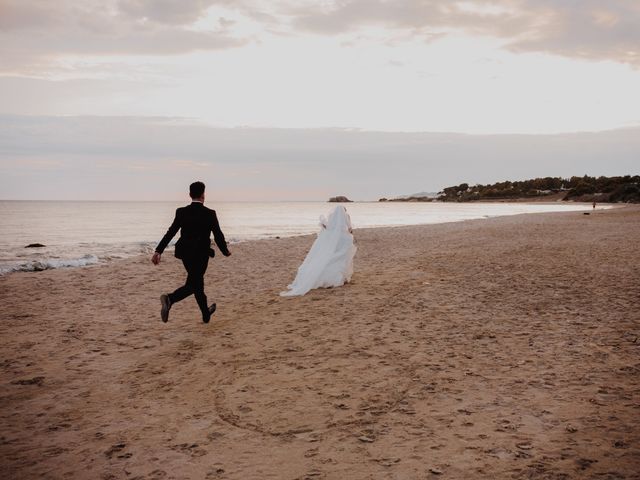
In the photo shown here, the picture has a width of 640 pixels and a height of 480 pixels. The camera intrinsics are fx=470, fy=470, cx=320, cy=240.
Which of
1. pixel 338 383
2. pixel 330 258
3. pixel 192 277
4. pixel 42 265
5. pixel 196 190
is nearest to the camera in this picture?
pixel 338 383

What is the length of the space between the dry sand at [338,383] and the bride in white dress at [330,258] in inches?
21.4

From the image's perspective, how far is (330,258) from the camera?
37.0ft

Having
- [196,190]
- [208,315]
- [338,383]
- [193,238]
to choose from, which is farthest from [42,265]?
[338,383]

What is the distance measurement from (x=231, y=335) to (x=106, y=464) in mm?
3936

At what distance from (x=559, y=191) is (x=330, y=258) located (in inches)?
4832

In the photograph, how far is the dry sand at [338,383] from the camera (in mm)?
3953

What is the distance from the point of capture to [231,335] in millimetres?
7926

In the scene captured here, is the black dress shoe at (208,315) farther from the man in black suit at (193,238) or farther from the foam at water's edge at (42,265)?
the foam at water's edge at (42,265)

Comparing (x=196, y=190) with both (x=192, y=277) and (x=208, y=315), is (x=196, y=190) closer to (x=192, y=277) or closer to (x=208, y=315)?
(x=192, y=277)

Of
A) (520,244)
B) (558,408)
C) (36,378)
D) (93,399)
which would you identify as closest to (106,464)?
(93,399)

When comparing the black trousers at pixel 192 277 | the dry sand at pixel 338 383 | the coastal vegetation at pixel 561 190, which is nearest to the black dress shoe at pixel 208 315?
the dry sand at pixel 338 383

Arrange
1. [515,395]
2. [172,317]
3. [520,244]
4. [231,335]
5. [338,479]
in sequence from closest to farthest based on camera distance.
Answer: [338,479]
[515,395]
[231,335]
[172,317]
[520,244]

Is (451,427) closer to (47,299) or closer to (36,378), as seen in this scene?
(36,378)

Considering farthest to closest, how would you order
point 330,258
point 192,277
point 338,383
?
point 330,258
point 192,277
point 338,383
